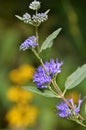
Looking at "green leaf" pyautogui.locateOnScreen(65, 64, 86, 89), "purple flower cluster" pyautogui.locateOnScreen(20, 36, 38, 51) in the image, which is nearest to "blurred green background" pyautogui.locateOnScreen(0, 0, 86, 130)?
"green leaf" pyautogui.locateOnScreen(65, 64, 86, 89)

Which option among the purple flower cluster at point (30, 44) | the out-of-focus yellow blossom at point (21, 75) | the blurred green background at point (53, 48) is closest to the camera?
the purple flower cluster at point (30, 44)

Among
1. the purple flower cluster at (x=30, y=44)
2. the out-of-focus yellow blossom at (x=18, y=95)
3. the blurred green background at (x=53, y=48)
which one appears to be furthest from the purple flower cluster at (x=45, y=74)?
the out-of-focus yellow blossom at (x=18, y=95)

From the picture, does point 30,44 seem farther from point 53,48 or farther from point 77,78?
point 53,48

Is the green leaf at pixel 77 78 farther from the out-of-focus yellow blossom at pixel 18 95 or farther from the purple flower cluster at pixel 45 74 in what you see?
the out-of-focus yellow blossom at pixel 18 95

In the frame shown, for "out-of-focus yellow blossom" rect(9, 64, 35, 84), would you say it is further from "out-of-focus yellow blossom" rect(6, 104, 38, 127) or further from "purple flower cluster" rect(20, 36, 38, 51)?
"purple flower cluster" rect(20, 36, 38, 51)

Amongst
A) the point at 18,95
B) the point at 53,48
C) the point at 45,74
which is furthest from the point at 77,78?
the point at 53,48

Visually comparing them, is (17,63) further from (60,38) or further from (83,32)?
(83,32)
